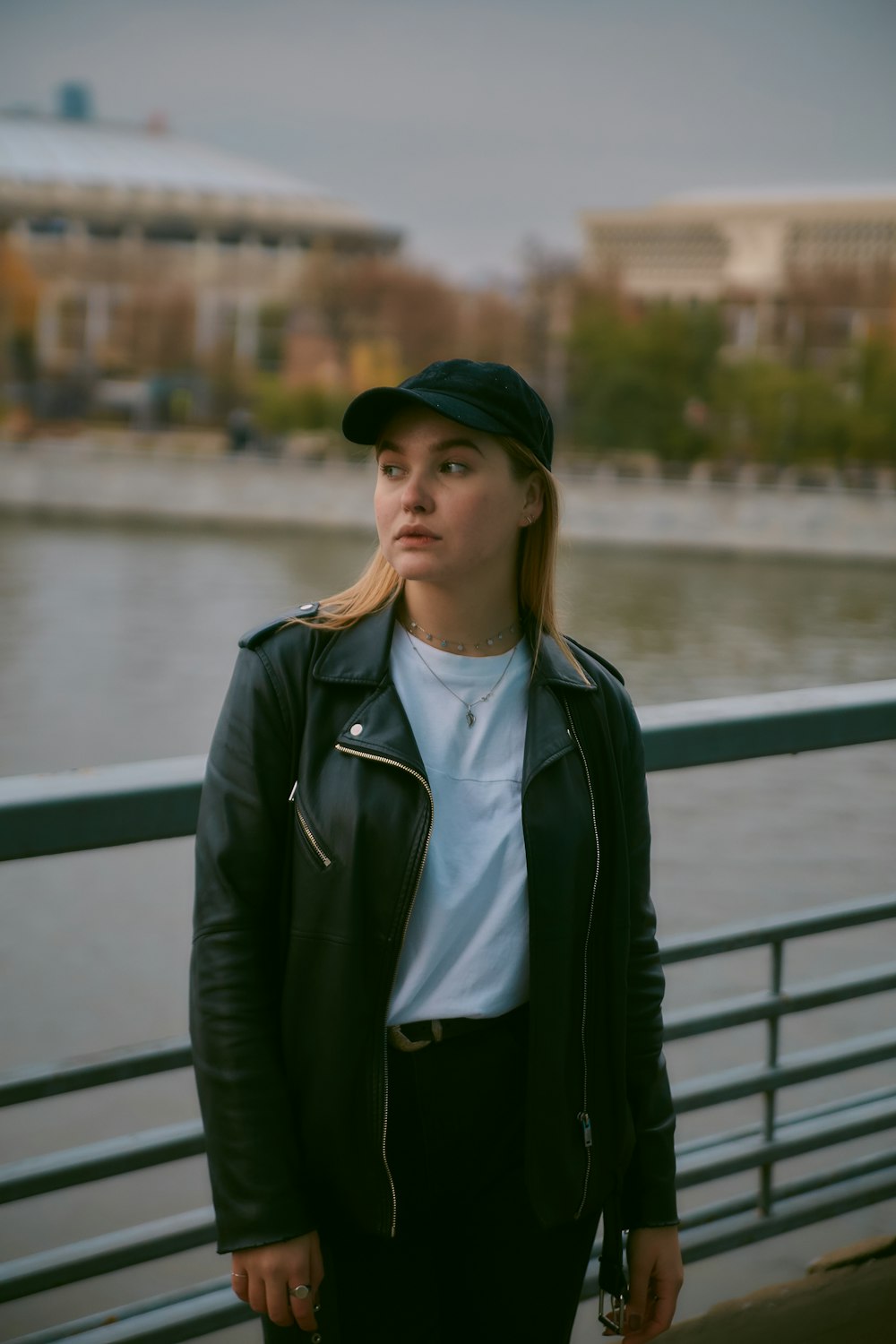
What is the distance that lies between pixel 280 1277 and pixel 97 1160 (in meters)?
0.40

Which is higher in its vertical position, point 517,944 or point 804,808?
point 517,944

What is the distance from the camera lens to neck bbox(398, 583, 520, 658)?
152cm

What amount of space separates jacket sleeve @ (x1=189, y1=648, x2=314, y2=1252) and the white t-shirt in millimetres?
137

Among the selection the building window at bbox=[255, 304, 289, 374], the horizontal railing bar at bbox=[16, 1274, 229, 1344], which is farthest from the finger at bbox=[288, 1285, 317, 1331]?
the building window at bbox=[255, 304, 289, 374]

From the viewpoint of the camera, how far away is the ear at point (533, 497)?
1.53 metres

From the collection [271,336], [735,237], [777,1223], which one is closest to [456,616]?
[777,1223]

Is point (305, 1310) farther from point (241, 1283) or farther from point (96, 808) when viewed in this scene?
point (96, 808)

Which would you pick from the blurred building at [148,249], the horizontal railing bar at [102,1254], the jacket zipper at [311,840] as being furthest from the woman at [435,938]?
the blurred building at [148,249]

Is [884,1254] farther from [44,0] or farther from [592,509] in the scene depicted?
[44,0]

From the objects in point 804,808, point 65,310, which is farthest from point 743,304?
point 804,808

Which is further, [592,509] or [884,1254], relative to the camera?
[592,509]

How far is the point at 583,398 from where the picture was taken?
5459 centimetres

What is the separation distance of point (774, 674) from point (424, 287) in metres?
33.9

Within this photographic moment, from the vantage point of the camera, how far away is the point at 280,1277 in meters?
1.36
